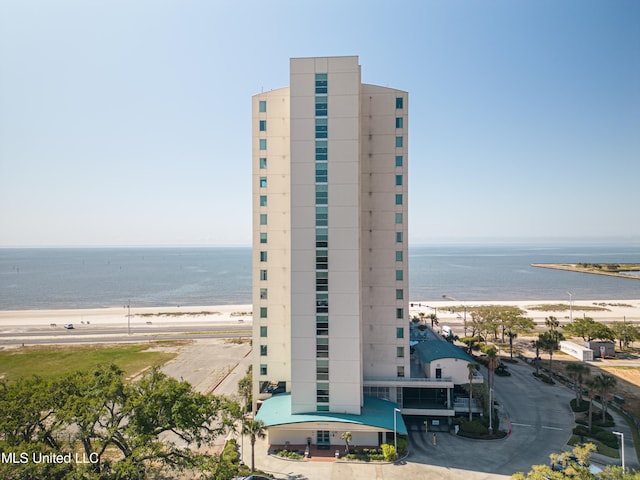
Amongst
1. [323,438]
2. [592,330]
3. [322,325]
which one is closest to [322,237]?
[322,325]

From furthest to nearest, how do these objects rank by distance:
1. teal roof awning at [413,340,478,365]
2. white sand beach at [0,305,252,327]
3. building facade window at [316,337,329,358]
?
1. white sand beach at [0,305,252,327]
2. teal roof awning at [413,340,478,365]
3. building facade window at [316,337,329,358]

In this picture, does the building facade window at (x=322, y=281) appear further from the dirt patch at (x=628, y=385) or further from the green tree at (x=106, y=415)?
the dirt patch at (x=628, y=385)

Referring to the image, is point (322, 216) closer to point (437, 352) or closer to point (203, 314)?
point (437, 352)

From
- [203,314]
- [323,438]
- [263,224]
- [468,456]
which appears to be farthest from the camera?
[203,314]

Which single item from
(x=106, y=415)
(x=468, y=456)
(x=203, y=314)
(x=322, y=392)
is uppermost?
(x=106, y=415)

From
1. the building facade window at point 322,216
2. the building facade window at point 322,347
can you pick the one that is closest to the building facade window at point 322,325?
the building facade window at point 322,347

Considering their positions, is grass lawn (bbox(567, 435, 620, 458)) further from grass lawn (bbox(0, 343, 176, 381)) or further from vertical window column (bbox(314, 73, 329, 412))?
grass lawn (bbox(0, 343, 176, 381))

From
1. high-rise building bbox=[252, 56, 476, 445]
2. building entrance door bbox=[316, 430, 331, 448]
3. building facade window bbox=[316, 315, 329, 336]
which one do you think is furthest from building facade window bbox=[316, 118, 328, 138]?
building entrance door bbox=[316, 430, 331, 448]
